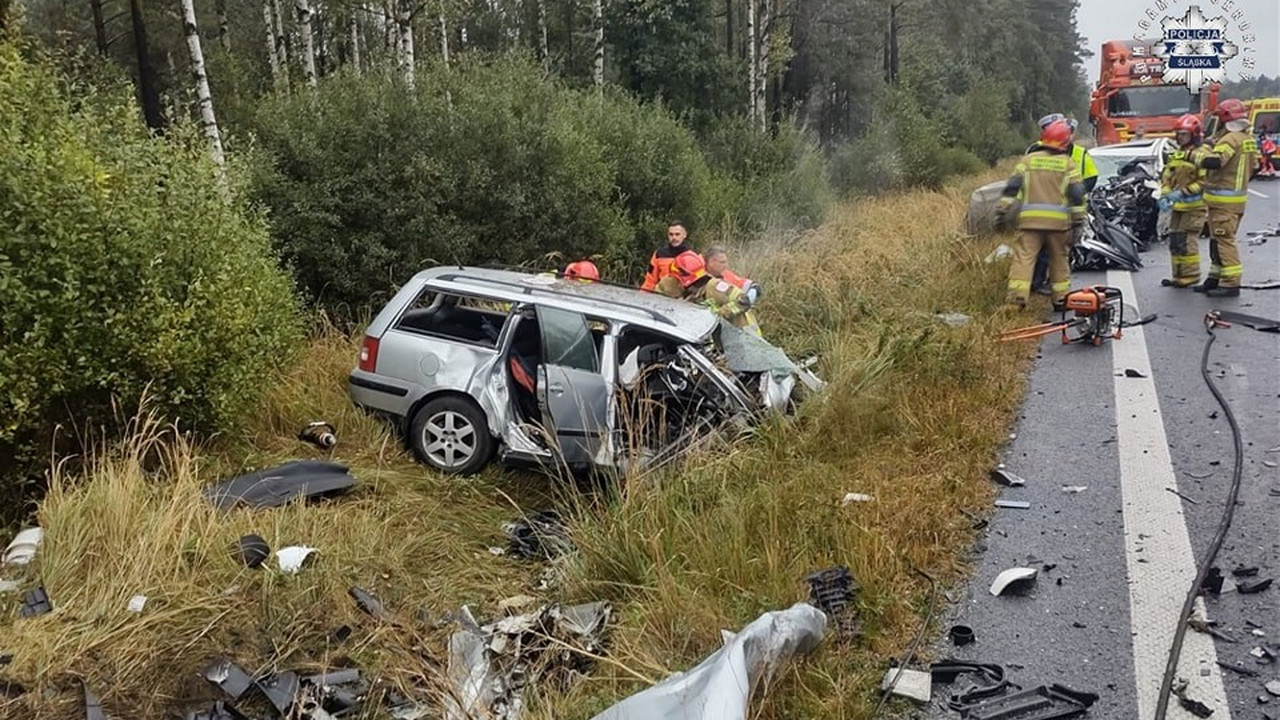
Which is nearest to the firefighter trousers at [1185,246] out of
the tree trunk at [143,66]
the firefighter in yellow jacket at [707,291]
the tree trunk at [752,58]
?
the firefighter in yellow jacket at [707,291]

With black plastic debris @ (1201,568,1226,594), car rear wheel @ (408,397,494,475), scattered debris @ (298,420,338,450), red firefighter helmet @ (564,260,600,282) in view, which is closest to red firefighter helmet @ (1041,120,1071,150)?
red firefighter helmet @ (564,260,600,282)

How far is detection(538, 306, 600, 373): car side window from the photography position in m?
6.03

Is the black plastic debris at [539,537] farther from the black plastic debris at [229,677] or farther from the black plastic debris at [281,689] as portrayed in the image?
the black plastic debris at [229,677]

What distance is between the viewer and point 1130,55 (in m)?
23.8

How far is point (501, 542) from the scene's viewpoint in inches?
207

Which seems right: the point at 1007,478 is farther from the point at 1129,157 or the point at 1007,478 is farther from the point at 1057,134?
the point at 1129,157

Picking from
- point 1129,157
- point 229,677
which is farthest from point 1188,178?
point 229,677

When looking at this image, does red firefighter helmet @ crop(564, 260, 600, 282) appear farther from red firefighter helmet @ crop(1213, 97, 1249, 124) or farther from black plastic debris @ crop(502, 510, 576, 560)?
red firefighter helmet @ crop(1213, 97, 1249, 124)

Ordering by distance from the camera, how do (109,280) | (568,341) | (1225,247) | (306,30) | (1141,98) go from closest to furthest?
1. (109,280)
2. (568,341)
3. (1225,247)
4. (306,30)
5. (1141,98)

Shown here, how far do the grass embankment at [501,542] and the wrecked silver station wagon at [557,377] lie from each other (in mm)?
267

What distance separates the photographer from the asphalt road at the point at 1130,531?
3.31m

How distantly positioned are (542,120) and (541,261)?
172 centimetres

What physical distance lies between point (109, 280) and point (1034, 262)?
767cm

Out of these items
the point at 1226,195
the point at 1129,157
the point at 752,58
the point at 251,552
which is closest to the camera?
the point at 251,552
